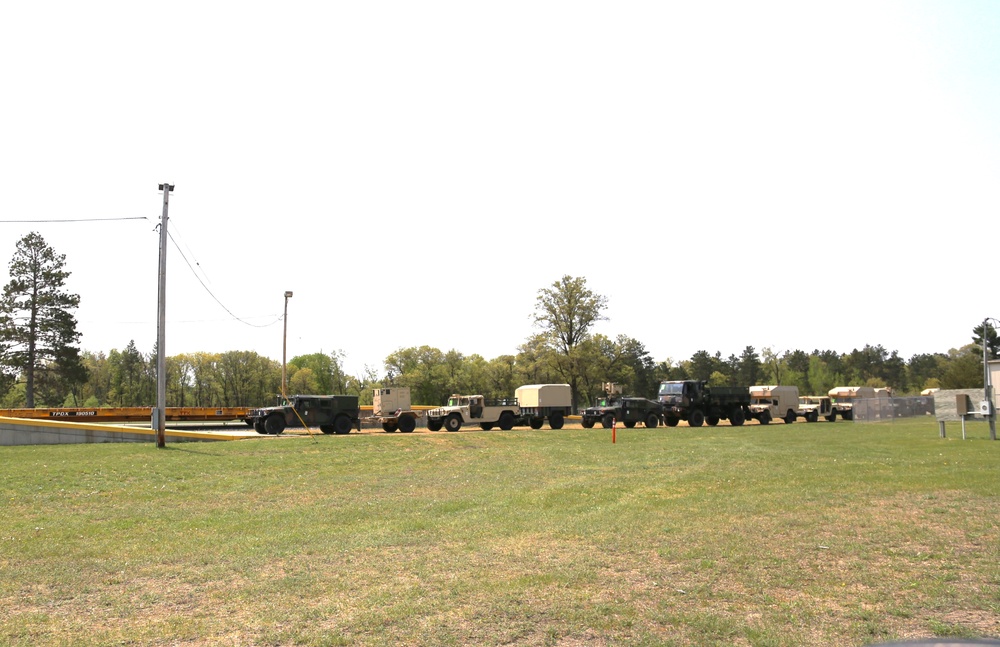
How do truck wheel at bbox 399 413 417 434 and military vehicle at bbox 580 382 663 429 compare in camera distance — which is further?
military vehicle at bbox 580 382 663 429

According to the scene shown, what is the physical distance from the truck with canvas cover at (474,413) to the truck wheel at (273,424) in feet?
26.9

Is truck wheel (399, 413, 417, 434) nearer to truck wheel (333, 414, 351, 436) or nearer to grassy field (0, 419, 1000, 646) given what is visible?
truck wheel (333, 414, 351, 436)

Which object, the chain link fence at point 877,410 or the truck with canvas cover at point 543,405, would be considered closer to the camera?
the truck with canvas cover at point 543,405

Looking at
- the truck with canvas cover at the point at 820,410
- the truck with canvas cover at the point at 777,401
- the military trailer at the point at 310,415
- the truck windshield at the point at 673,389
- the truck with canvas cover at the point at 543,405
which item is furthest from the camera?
the truck with canvas cover at the point at 820,410

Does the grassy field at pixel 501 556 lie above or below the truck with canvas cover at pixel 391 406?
below

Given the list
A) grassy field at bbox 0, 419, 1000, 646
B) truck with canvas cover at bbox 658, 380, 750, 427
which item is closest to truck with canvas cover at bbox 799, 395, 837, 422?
truck with canvas cover at bbox 658, 380, 750, 427

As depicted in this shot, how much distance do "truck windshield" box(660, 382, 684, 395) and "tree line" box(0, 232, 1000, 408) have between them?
17.5 meters

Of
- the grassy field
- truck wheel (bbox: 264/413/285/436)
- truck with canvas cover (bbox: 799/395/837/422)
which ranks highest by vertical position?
truck wheel (bbox: 264/413/285/436)

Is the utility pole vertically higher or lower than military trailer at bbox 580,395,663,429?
higher

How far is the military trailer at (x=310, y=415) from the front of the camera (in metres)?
33.6

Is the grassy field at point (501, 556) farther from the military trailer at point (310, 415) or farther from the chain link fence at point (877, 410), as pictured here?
the chain link fence at point (877, 410)

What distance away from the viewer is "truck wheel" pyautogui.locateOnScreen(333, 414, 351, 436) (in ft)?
115

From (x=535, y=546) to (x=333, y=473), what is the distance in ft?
31.4

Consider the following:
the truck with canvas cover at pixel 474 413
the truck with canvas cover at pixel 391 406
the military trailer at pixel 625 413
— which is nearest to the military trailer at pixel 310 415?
the truck with canvas cover at pixel 391 406
